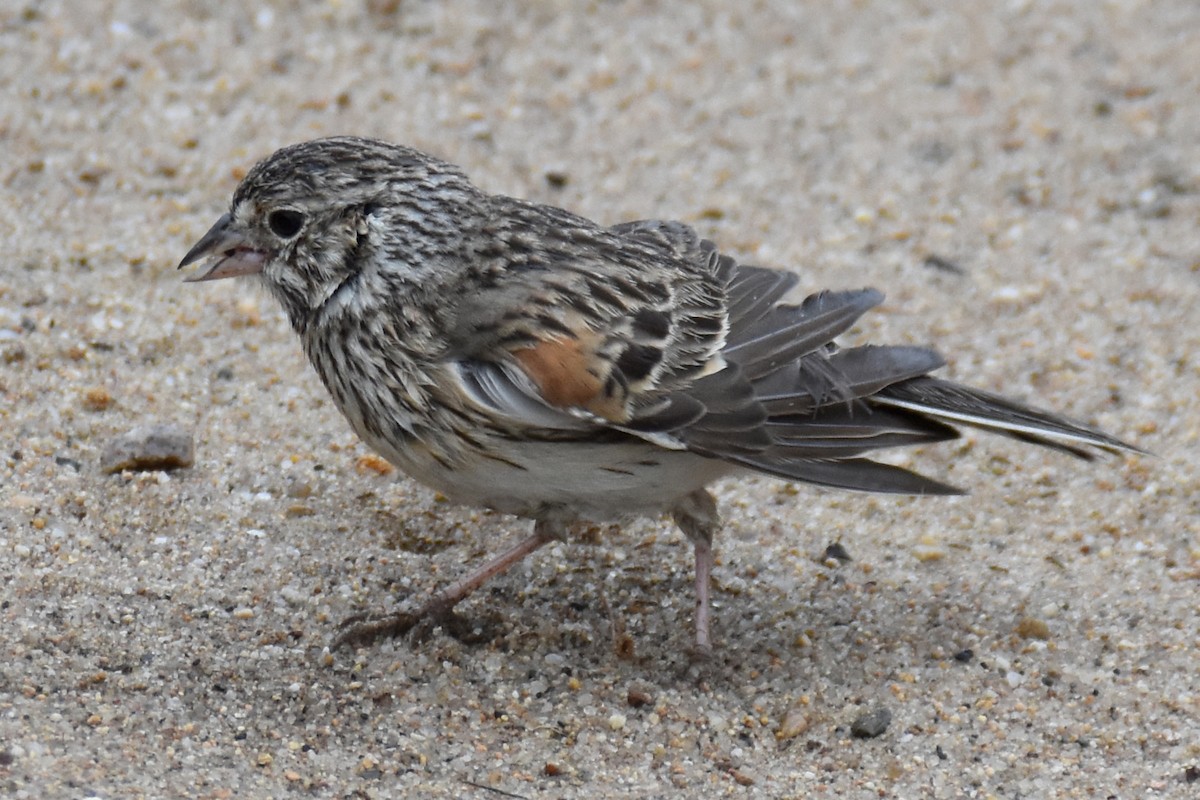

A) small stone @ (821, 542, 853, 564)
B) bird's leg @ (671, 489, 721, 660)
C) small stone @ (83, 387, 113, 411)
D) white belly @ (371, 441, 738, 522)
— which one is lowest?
small stone @ (821, 542, 853, 564)

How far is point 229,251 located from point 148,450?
0.83 meters

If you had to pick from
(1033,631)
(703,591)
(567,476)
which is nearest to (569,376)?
(567,476)

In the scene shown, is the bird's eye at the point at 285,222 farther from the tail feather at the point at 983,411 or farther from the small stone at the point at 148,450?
the tail feather at the point at 983,411

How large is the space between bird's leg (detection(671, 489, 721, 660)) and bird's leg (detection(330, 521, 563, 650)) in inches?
16.8

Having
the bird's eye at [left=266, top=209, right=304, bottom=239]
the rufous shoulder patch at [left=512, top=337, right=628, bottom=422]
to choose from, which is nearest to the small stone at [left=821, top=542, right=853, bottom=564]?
the rufous shoulder patch at [left=512, top=337, right=628, bottom=422]

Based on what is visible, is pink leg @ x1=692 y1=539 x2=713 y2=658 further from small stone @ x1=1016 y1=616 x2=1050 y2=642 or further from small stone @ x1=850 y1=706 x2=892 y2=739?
small stone @ x1=1016 y1=616 x2=1050 y2=642

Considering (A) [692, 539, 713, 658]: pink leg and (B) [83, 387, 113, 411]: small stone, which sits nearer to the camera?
(A) [692, 539, 713, 658]: pink leg

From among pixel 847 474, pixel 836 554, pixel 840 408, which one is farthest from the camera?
pixel 836 554

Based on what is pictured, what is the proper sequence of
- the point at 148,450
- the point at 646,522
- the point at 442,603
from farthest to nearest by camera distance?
the point at 646,522 → the point at 148,450 → the point at 442,603

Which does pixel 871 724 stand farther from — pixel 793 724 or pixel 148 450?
pixel 148 450

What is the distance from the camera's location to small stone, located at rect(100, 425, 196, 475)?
5586 millimetres

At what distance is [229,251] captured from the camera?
17.2ft

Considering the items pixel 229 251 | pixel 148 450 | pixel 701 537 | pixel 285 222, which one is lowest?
pixel 701 537

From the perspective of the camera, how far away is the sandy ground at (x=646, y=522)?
4.77 metres
